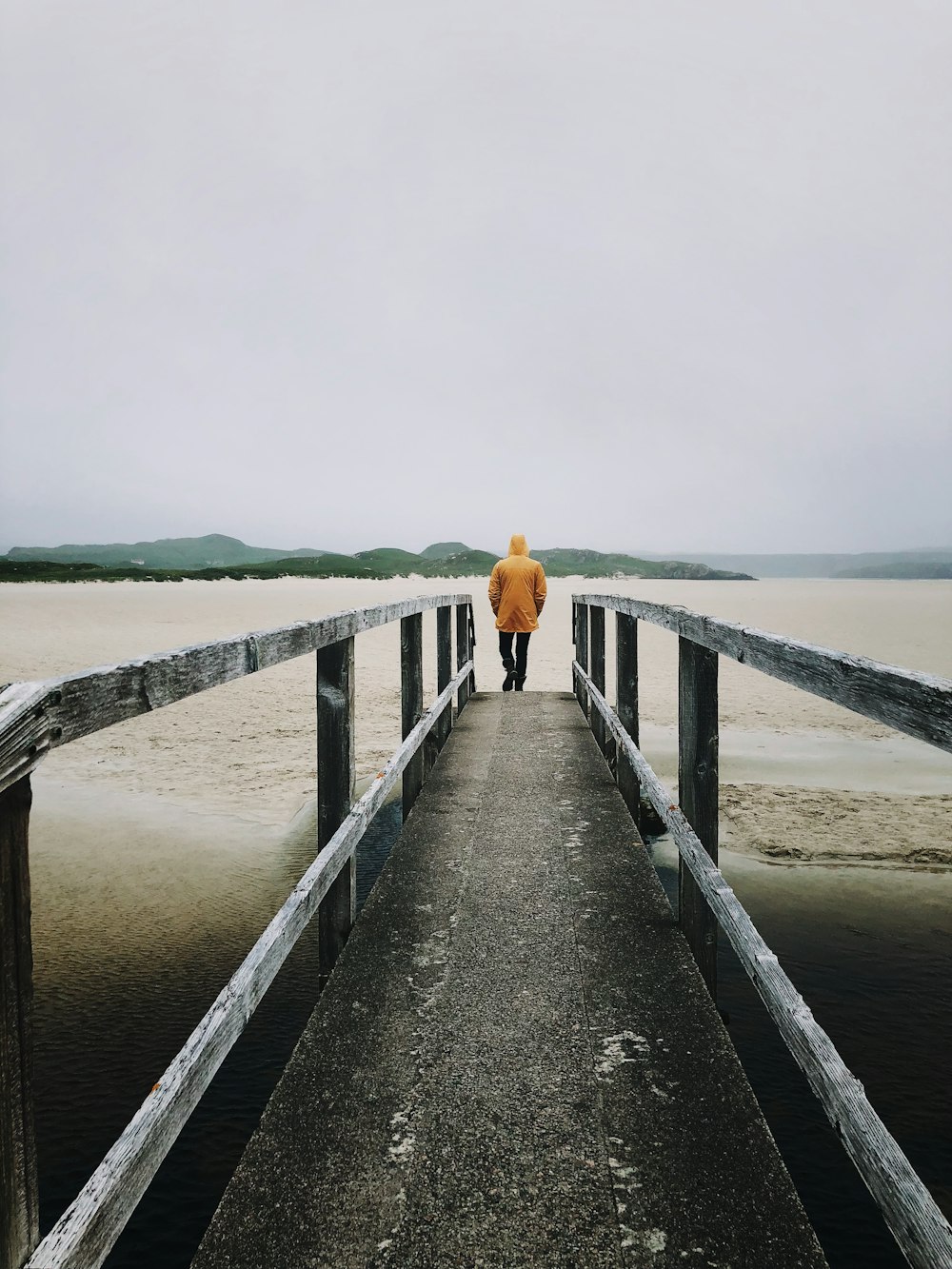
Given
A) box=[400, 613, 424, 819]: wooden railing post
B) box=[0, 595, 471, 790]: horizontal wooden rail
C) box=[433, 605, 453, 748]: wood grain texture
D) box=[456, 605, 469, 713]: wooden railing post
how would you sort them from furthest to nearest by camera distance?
box=[456, 605, 469, 713]: wooden railing post → box=[433, 605, 453, 748]: wood grain texture → box=[400, 613, 424, 819]: wooden railing post → box=[0, 595, 471, 790]: horizontal wooden rail

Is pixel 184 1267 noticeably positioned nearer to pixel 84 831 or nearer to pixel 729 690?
pixel 84 831

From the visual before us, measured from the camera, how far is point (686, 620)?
2.96m

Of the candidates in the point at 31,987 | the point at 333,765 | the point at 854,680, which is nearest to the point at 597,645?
the point at 333,765

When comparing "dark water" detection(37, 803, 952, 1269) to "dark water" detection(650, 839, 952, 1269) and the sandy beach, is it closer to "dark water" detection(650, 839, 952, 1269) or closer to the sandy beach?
"dark water" detection(650, 839, 952, 1269)

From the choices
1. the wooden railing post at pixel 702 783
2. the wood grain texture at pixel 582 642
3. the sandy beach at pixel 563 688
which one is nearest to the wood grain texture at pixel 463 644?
the sandy beach at pixel 563 688

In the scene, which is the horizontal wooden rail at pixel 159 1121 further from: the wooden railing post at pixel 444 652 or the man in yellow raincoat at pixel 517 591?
the man in yellow raincoat at pixel 517 591

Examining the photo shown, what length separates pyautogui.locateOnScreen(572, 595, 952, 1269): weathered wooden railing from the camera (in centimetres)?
128

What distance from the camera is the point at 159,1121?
138 cm

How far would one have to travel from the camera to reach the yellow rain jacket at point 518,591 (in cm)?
909

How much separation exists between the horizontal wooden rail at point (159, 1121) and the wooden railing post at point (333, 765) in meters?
0.50

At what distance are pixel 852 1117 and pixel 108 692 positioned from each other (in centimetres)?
159

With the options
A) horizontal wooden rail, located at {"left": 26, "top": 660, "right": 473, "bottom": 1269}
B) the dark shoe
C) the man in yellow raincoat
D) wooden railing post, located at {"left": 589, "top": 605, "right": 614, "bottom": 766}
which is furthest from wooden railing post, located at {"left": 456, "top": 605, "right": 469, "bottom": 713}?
horizontal wooden rail, located at {"left": 26, "top": 660, "right": 473, "bottom": 1269}

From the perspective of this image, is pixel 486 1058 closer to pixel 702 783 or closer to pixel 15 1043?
pixel 702 783

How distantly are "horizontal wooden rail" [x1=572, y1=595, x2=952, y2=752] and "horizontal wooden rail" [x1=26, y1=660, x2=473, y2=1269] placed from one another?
4.79ft
